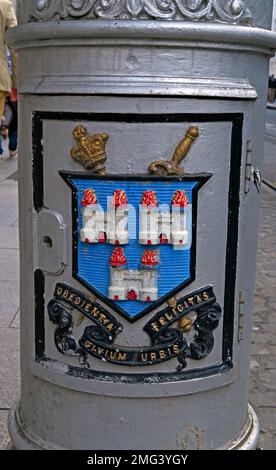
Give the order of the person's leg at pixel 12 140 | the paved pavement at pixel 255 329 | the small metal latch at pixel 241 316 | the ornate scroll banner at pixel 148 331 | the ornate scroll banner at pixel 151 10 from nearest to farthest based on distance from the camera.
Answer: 1. the ornate scroll banner at pixel 151 10
2. the ornate scroll banner at pixel 148 331
3. the small metal latch at pixel 241 316
4. the paved pavement at pixel 255 329
5. the person's leg at pixel 12 140

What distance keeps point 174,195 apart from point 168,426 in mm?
779

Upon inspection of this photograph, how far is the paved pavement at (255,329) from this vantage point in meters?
3.24

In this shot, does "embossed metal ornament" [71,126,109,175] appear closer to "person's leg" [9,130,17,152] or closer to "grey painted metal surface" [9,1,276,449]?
"grey painted metal surface" [9,1,276,449]

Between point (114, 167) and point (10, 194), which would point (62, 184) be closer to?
point (114, 167)

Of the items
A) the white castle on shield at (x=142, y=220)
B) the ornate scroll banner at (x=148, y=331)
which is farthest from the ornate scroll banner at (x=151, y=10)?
the ornate scroll banner at (x=148, y=331)

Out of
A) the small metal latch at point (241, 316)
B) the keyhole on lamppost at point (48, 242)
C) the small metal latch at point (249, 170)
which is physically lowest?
the small metal latch at point (241, 316)

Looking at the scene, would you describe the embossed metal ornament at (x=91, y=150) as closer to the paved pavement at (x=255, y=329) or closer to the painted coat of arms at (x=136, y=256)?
the painted coat of arms at (x=136, y=256)

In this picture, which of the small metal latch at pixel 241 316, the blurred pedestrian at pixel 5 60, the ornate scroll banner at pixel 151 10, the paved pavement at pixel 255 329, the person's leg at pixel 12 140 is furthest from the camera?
the person's leg at pixel 12 140

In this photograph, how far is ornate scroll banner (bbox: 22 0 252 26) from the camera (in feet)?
6.16

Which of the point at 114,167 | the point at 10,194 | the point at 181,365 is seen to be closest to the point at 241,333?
the point at 181,365

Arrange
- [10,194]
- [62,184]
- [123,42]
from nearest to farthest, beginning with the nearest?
[123,42] < [62,184] < [10,194]

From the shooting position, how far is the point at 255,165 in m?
2.20

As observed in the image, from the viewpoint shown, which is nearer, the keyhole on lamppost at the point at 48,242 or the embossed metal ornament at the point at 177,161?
the embossed metal ornament at the point at 177,161

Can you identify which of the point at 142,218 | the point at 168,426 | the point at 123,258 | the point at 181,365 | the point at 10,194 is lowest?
the point at 10,194
